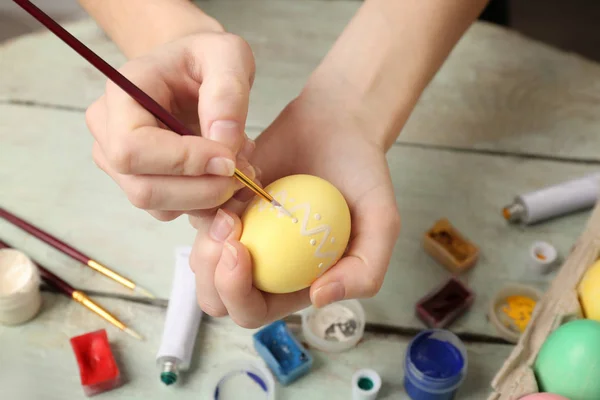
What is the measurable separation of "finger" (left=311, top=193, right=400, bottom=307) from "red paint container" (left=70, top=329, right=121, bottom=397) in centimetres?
31

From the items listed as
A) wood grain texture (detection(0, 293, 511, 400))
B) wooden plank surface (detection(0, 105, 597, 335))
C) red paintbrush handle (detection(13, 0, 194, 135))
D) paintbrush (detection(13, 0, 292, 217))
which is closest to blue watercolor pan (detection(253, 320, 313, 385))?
wood grain texture (detection(0, 293, 511, 400))

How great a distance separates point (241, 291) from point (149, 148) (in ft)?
0.64

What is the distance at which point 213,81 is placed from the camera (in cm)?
65

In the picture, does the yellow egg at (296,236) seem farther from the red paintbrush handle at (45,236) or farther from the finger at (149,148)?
the red paintbrush handle at (45,236)

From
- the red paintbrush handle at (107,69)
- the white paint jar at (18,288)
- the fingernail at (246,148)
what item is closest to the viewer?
the red paintbrush handle at (107,69)

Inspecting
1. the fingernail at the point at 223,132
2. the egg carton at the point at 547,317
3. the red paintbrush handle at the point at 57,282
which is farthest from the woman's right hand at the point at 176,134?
the egg carton at the point at 547,317

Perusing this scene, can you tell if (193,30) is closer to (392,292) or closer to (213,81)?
(213,81)

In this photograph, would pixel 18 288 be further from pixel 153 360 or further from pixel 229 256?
pixel 229 256

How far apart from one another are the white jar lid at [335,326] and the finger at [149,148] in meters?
0.34

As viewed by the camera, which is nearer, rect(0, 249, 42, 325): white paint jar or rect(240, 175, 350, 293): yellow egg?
rect(240, 175, 350, 293): yellow egg

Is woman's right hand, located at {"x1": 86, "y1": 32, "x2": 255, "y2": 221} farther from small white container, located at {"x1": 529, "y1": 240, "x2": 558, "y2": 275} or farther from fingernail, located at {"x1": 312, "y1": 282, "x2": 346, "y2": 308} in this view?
small white container, located at {"x1": 529, "y1": 240, "x2": 558, "y2": 275}

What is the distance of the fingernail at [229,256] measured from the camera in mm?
665

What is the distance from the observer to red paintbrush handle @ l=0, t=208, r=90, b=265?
0.92m

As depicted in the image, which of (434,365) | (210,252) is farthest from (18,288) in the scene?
(434,365)
